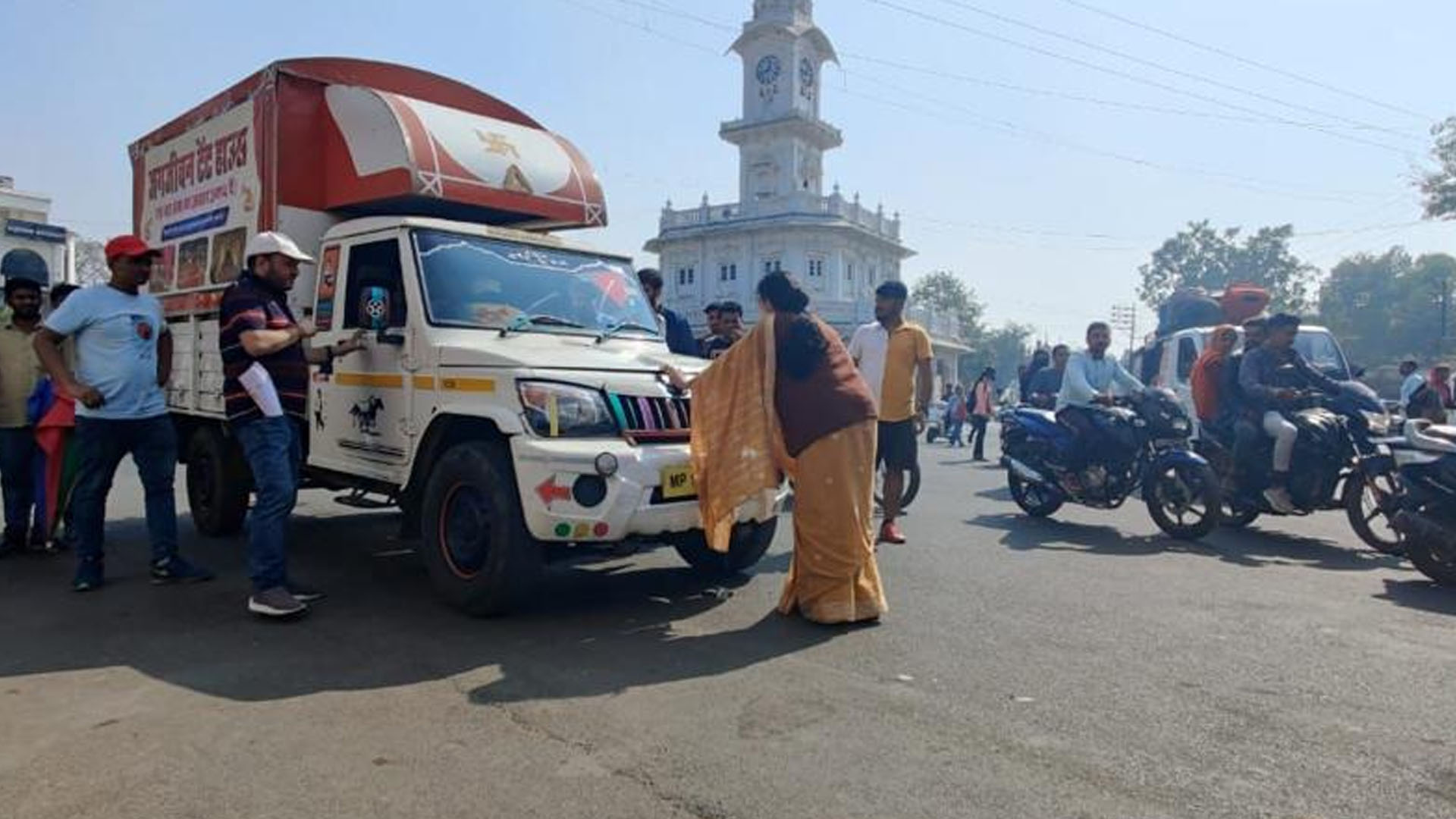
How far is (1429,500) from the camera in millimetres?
5871

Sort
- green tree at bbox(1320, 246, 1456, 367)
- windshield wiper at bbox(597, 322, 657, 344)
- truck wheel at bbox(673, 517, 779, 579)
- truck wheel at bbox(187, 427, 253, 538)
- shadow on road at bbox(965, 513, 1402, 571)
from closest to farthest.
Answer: windshield wiper at bbox(597, 322, 657, 344), truck wheel at bbox(673, 517, 779, 579), shadow on road at bbox(965, 513, 1402, 571), truck wheel at bbox(187, 427, 253, 538), green tree at bbox(1320, 246, 1456, 367)

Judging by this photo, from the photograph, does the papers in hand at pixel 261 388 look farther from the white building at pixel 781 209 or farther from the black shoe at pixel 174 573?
the white building at pixel 781 209

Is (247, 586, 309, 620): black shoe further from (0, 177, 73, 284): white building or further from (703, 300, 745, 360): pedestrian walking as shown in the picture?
(0, 177, 73, 284): white building

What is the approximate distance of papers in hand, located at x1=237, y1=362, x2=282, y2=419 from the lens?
15.5ft

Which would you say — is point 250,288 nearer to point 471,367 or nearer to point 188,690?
point 471,367

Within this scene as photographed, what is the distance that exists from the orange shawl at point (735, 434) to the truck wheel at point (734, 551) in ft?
2.53

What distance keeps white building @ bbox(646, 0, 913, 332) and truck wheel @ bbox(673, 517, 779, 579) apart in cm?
4055

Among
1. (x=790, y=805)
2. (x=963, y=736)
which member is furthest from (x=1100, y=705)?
(x=790, y=805)

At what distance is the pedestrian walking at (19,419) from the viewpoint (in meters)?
6.32

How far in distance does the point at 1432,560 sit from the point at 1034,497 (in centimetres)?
320

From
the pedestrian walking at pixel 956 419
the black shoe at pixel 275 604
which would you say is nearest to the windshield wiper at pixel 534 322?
the black shoe at pixel 275 604

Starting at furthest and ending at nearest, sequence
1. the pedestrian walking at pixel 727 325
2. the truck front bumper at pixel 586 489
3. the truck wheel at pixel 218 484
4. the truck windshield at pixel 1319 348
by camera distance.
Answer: the truck windshield at pixel 1319 348, the pedestrian walking at pixel 727 325, the truck wheel at pixel 218 484, the truck front bumper at pixel 586 489

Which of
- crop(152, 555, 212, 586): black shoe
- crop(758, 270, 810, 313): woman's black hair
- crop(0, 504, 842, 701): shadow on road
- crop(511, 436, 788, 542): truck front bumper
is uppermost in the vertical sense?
crop(758, 270, 810, 313): woman's black hair

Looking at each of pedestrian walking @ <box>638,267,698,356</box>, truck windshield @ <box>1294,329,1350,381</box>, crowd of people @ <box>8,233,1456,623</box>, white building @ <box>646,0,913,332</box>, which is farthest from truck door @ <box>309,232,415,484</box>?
white building @ <box>646,0,913,332</box>
